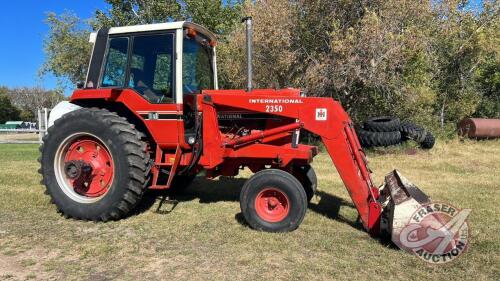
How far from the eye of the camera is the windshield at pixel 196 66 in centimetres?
612

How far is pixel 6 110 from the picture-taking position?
69688 mm

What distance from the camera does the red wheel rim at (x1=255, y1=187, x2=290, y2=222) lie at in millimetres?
5223

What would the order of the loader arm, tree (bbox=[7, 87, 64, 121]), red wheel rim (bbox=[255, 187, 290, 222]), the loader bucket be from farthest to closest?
tree (bbox=[7, 87, 64, 121]), red wheel rim (bbox=[255, 187, 290, 222]), the loader arm, the loader bucket

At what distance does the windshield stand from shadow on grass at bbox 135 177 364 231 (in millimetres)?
1720

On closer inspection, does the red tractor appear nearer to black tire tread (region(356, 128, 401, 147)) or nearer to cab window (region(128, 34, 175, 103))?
cab window (region(128, 34, 175, 103))

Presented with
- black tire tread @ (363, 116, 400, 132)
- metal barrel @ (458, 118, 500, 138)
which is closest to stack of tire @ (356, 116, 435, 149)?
black tire tread @ (363, 116, 400, 132)

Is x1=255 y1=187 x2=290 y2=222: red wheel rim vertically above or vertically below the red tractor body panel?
below

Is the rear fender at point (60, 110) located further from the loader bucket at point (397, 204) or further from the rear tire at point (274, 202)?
the loader bucket at point (397, 204)

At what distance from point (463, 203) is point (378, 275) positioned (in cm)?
336

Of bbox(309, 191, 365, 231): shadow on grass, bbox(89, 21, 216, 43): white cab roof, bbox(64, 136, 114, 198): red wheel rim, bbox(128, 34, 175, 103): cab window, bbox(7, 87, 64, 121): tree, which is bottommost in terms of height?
bbox(309, 191, 365, 231): shadow on grass

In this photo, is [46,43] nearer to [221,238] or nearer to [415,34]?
[415,34]

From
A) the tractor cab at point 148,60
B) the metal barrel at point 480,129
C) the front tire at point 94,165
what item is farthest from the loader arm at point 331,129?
the metal barrel at point 480,129

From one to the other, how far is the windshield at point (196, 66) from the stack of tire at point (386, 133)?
5.81 m

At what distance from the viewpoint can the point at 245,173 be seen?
30.9 feet
